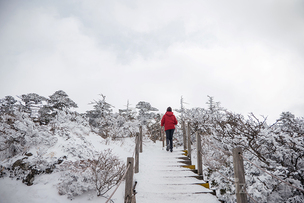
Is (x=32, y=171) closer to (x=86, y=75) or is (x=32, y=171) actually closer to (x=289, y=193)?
(x=289, y=193)

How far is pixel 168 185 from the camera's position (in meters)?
4.29

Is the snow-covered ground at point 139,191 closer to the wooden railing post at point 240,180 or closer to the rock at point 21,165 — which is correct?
the rock at point 21,165

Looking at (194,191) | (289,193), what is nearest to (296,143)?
(289,193)

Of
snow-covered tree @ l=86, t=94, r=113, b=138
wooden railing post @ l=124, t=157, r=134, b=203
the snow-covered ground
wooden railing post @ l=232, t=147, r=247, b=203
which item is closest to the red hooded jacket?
the snow-covered ground

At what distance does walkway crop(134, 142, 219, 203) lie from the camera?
3641 millimetres

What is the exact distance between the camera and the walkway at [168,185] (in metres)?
3.64

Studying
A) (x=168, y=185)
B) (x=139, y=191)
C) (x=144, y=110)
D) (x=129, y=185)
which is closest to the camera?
(x=129, y=185)

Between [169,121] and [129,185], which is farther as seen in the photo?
[169,121]

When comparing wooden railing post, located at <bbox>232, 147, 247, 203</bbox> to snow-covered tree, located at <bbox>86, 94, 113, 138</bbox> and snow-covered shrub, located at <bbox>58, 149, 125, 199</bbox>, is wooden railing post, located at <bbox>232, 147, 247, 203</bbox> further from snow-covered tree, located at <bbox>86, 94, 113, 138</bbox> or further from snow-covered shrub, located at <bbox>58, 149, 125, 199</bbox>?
snow-covered tree, located at <bbox>86, 94, 113, 138</bbox>

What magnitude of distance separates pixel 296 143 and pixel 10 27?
54.4ft

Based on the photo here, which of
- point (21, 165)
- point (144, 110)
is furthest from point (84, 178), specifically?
point (144, 110)

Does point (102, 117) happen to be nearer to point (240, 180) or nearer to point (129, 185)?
point (129, 185)

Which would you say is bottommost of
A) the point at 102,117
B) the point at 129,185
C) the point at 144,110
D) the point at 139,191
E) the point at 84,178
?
the point at 139,191

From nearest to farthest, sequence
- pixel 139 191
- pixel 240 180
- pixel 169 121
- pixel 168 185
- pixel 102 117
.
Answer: pixel 240 180 → pixel 139 191 → pixel 168 185 → pixel 169 121 → pixel 102 117
